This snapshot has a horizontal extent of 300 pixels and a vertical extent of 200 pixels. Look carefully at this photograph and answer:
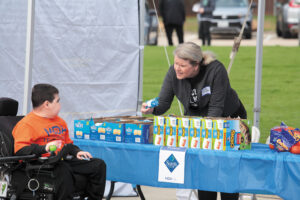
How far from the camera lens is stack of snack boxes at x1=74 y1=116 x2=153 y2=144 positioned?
199 inches

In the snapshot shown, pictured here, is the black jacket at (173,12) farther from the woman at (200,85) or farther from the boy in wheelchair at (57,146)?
the boy in wheelchair at (57,146)

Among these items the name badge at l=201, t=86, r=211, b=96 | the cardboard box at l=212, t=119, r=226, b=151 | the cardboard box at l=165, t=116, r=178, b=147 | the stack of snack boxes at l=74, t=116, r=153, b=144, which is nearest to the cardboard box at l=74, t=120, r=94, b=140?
the stack of snack boxes at l=74, t=116, r=153, b=144

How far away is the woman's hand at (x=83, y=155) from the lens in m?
4.86

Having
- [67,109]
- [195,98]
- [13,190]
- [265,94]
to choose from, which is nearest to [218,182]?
[195,98]

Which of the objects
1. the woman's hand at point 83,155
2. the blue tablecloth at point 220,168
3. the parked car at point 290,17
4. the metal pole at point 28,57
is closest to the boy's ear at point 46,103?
the woman's hand at point 83,155

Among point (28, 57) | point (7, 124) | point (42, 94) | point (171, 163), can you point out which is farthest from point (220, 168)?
point (28, 57)

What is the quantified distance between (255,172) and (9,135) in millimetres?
1841

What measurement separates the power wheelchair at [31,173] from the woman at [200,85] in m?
0.89

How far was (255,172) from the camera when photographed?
4.67 metres

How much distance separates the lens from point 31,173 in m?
4.77

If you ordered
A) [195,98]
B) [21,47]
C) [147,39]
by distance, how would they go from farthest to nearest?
1. [147,39]
2. [21,47]
3. [195,98]

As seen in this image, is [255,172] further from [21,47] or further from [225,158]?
[21,47]

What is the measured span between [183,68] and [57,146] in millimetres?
1149

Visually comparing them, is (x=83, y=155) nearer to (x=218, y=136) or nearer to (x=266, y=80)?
(x=218, y=136)
